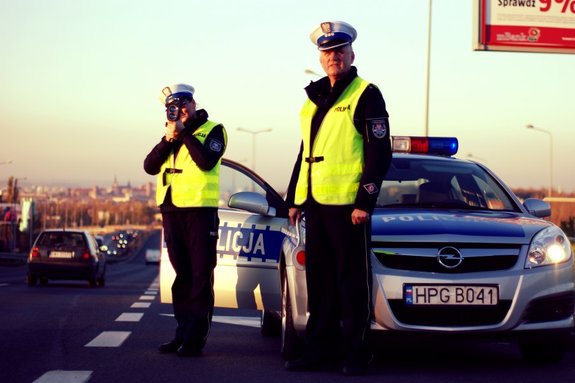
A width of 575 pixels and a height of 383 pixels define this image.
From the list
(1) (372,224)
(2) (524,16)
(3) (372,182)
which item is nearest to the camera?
(3) (372,182)

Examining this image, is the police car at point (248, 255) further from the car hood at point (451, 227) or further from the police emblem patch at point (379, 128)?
the police emblem patch at point (379, 128)

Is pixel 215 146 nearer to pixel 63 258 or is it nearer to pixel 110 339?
pixel 110 339

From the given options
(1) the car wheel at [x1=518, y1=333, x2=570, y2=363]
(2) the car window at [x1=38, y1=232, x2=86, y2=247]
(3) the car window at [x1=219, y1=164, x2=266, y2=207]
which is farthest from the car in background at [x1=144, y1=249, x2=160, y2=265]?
(1) the car wheel at [x1=518, y1=333, x2=570, y2=363]

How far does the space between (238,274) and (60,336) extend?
1740 millimetres

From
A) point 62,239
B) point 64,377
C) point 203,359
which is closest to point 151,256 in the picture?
point 62,239

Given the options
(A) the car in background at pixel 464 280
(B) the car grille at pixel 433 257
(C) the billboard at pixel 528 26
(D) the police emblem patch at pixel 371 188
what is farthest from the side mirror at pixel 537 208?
(C) the billboard at pixel 528 26

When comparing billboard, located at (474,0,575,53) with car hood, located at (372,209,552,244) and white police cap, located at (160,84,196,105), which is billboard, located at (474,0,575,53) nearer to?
white police cap, located at (160,84,196,105)

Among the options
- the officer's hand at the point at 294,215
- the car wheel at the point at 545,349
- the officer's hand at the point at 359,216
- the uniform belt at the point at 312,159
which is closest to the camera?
the officer's hand at the point at 359,216

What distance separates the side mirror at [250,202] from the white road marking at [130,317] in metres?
3.85

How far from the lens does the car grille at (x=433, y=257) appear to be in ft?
26.0

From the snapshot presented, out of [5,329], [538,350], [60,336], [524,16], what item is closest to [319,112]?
[538,350]

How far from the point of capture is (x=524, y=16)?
92.5 ft

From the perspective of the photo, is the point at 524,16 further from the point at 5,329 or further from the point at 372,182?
the point at 372,182

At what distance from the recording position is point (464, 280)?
784 cm
